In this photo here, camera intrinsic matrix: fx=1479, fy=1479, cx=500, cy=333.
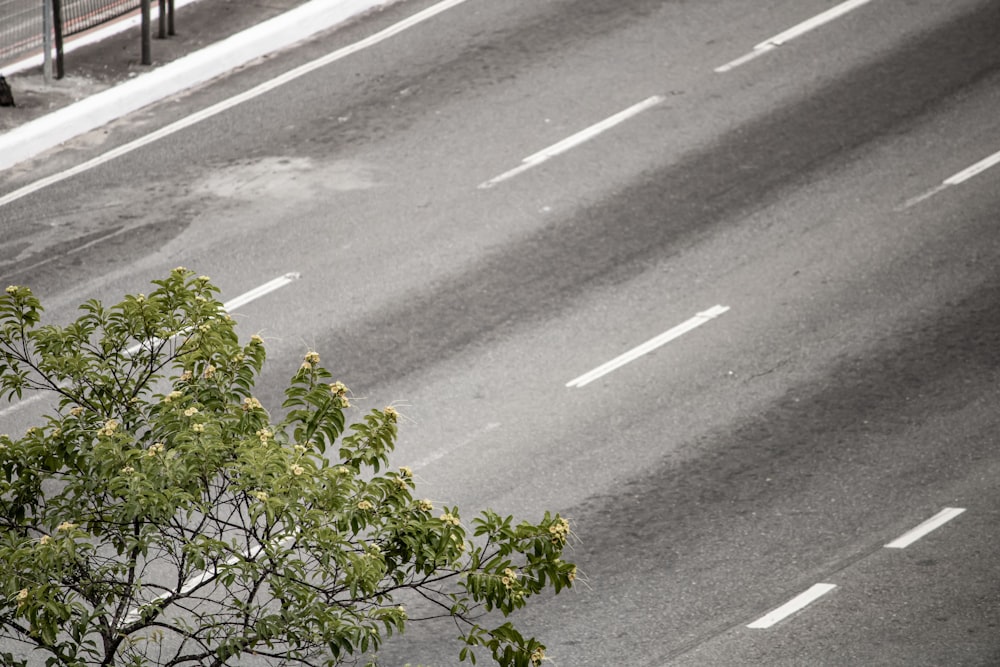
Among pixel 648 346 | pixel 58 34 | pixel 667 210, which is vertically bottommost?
pixel 648 346

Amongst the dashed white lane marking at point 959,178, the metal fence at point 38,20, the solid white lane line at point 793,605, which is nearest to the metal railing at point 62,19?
the metal fence at point 38,20

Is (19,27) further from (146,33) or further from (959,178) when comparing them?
(959,178)

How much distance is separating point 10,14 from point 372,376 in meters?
9.51

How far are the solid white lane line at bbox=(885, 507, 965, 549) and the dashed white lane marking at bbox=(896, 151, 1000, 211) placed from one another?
460 centimetres

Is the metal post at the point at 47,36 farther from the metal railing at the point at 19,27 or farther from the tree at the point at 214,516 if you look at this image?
the tree at the point at 214,516

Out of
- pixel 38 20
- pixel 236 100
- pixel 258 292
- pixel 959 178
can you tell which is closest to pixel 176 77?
pixel 236 100

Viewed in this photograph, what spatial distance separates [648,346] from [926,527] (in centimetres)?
314

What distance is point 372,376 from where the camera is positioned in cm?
1259

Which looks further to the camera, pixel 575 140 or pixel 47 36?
pixel 47 36

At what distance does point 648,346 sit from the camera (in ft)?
42.7

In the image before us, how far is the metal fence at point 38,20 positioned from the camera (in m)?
18.5

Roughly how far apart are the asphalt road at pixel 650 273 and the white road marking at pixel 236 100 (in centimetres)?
17

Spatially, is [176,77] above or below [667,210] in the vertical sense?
above

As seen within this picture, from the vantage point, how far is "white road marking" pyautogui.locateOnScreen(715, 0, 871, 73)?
17.2 m
